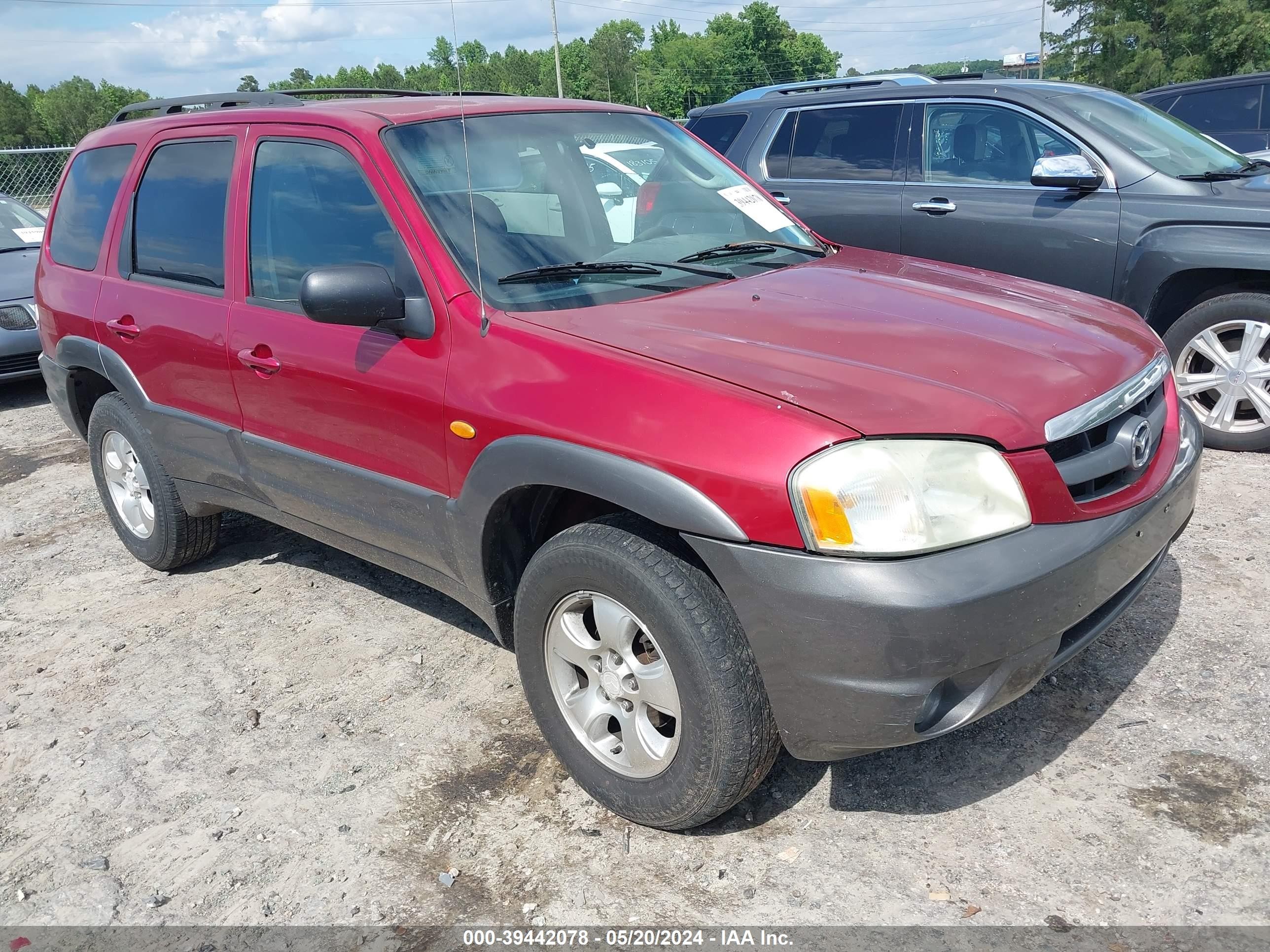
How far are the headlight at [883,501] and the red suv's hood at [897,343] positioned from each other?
6 cm

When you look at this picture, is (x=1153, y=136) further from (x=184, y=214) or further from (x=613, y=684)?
(x=184, y=214)

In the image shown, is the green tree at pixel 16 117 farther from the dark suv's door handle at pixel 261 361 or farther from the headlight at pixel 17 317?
the dark suv's door handle at pixel 261 361

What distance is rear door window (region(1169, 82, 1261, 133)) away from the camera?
9.38 m

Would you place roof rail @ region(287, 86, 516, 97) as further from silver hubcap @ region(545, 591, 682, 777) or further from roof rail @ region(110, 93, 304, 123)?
silver hubcap @ region(545, 591, 682, 777)

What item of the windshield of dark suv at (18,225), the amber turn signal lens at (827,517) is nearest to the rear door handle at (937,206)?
the amber turn signal lens at (827,517)

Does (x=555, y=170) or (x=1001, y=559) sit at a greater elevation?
(x=555, y=170)

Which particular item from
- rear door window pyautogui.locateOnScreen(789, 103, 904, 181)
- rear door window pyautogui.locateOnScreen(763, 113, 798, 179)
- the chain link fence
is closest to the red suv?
rear door window pyautogui.locateOnScreen(789, 103, 904, 181)

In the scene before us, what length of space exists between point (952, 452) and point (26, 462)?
6193 mm

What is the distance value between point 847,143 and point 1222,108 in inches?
215

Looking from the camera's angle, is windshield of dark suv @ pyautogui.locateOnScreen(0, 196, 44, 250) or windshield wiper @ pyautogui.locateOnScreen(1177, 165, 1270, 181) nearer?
windshield wiper @ pyautogui.locateOnScreen(1177, 165, 1270, 181)

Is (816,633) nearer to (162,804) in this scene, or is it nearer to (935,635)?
(935,635)

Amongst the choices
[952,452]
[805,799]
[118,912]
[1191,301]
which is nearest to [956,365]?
[952,452]

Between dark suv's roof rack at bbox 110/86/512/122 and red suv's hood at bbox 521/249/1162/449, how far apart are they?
1.42 meters

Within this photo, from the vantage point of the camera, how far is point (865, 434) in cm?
219
